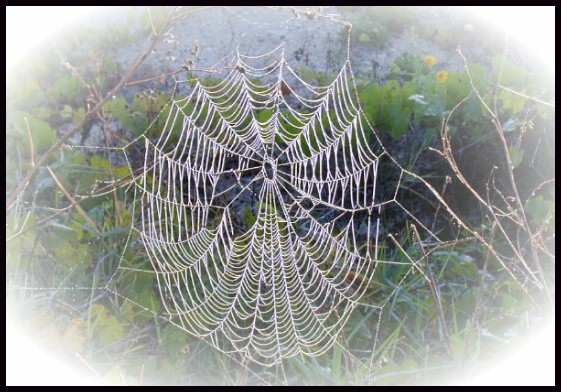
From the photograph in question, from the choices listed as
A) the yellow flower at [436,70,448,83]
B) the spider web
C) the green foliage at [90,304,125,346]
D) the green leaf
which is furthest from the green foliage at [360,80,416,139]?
the green foliage at [90,304,125,346]

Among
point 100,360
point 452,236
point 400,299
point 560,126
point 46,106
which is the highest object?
point 46,106

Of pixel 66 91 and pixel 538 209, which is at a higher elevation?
pixel 66 91

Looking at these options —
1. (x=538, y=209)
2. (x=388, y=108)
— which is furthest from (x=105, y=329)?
(x=538, y=209)

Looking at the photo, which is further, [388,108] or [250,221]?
[388,108]

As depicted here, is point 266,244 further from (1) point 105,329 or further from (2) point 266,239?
(1) point 105,329

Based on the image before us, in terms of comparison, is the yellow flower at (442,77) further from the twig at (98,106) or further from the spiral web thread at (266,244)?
the twig at (98,106)

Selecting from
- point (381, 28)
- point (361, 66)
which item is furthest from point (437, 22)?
point (361, 66)

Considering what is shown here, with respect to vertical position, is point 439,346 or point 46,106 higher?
point 46,106

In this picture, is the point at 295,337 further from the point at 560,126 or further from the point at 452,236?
the point at 560,126

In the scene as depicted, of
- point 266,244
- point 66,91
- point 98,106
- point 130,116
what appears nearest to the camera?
point 98,106
